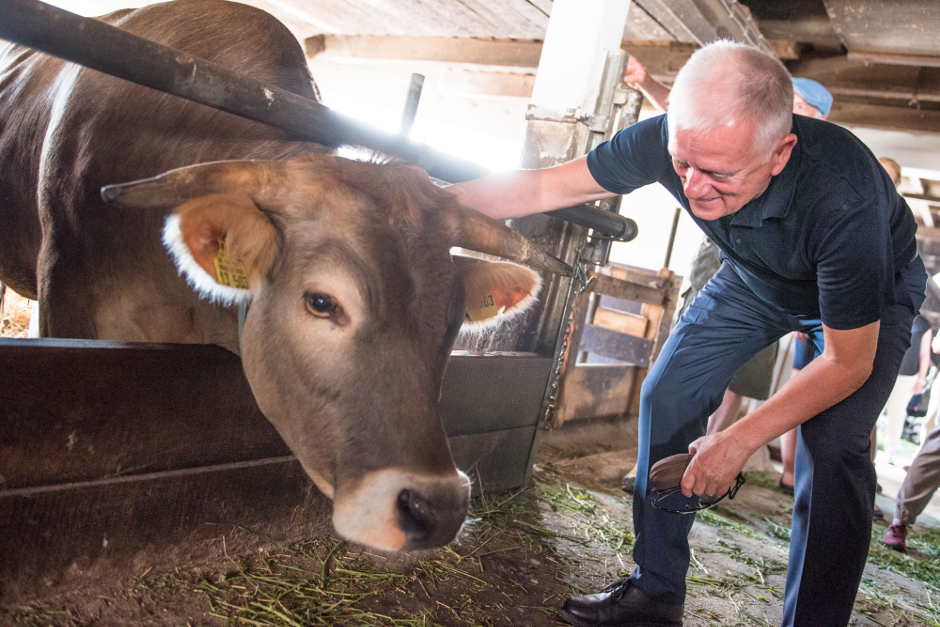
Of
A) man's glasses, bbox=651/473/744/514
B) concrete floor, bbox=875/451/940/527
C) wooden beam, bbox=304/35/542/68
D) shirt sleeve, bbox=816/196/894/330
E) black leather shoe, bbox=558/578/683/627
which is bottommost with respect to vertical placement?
concrete floor, bbox=875/451/940/527

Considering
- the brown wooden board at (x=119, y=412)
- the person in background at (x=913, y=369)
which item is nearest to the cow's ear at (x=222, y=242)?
the brown wooden board at (x=119, y=412)

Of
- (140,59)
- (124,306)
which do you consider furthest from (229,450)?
(140,59)

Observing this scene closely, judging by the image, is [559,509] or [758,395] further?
[758,395]

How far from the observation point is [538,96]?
386 centimetres

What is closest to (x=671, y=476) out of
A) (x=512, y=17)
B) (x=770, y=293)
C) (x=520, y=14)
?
(x=770, y=293)

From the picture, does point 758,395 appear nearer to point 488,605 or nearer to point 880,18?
point 880,18

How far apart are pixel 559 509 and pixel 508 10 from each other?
180 inches

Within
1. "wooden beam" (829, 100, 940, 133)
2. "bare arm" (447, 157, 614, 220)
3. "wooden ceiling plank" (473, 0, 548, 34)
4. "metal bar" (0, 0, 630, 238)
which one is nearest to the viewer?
"metal bar" (0, 0, 630, 238)

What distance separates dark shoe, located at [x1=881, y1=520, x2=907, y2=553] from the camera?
456 cm

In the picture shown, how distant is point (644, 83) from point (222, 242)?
3363 mm

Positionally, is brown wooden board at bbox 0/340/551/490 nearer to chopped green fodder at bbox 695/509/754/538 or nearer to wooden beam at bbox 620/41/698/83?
chopped green fodder at bbox 695/509/754/538

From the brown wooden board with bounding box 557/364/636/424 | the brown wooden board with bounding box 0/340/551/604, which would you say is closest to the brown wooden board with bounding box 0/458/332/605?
the brown wooden board with bounding box 0/340/551/604

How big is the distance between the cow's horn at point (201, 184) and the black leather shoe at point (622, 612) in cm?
173

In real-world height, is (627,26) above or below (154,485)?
above
